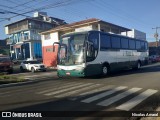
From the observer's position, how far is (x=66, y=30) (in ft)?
134

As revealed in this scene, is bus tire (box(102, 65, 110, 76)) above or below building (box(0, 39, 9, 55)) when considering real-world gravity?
below

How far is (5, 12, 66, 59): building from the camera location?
2336 inches

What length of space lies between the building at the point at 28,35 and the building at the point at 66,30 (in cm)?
1508

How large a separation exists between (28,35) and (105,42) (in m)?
44.1

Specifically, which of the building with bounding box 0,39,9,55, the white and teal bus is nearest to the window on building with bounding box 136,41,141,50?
the white and teal bus

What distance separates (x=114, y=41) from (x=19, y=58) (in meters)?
48.2

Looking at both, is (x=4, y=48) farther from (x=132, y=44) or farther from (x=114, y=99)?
(x=114, y=99)

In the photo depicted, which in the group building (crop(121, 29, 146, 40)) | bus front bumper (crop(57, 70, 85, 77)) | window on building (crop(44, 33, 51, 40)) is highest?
building (crop(121, 29, 146, 40))

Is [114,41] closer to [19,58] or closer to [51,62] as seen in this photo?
[51,62]

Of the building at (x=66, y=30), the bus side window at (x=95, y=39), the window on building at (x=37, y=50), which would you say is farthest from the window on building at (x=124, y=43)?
the window on building at (x=37, y=50)

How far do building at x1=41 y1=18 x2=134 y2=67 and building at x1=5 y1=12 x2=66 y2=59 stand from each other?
15075 mm

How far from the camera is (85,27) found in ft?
123

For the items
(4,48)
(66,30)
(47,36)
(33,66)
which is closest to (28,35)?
(4,48)

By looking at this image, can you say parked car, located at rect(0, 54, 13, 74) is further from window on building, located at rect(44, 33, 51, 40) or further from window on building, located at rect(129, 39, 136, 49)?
window on building, located at rect(129, 39, 136, 49)
